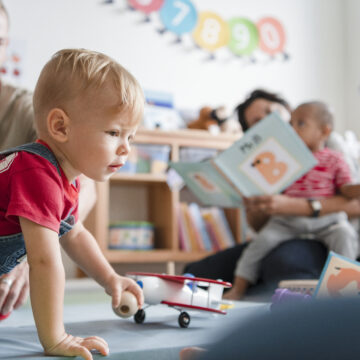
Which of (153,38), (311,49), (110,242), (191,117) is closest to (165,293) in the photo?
(110,242)

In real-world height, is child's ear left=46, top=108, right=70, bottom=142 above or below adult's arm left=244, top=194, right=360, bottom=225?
above

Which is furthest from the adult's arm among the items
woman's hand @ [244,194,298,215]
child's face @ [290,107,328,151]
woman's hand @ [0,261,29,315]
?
woman's hand @ [0,261,29,315]

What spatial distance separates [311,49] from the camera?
3.24 metres

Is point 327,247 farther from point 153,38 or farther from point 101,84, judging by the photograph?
point 153,38

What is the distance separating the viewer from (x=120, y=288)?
731 millimetres

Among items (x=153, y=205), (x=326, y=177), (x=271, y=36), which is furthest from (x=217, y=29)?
(x=326, y=177)

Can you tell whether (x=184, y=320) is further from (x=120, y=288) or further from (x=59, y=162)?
(x=59, y=162)

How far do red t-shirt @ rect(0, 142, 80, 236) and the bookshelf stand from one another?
1.55 metres

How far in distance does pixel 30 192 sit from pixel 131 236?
1.72m

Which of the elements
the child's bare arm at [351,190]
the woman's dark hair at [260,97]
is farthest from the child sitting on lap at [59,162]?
the woman's dark hair at [260,97]

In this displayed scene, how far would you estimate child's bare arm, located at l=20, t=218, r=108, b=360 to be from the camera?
58 centimetres

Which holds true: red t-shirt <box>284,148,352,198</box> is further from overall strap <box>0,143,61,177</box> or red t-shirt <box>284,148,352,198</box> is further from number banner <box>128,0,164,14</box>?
number banner <box>128,0,164,14</box>

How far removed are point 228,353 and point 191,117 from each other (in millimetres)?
2466

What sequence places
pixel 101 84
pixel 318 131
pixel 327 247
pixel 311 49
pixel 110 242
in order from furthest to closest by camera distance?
pixel 311 49 → pixel 110 242 → pixel 318 131 → pixel 327 247 → pixel 101 84
